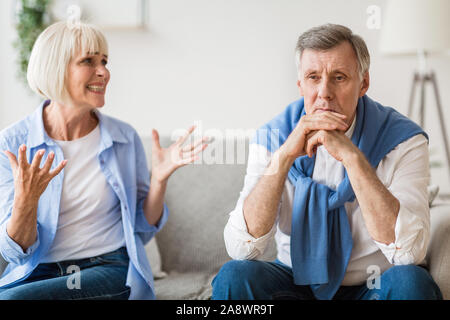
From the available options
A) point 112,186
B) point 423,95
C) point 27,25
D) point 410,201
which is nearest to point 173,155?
point 112,186

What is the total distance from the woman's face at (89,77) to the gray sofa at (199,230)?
0.34 metres

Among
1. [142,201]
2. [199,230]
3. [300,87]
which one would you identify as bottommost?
[199,230]

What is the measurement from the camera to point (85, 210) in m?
1.34

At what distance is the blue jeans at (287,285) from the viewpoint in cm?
102

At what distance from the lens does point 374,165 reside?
1182 mm

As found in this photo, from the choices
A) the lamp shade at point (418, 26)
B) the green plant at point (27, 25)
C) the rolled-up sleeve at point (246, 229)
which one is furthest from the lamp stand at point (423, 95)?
the green plant at point (27, 25)

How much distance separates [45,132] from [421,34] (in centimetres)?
161

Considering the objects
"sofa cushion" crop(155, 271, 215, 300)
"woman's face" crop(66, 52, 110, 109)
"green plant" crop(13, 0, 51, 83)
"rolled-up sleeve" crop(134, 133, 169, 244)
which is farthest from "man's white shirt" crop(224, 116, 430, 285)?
"green plant" crop(13, 0, 51, 83)

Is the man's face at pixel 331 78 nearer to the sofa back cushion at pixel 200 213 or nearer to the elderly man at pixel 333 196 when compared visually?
the elderly man at pixel 333 196

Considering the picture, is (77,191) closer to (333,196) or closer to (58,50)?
(58,50)

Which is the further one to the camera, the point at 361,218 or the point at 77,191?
the point at 77,191

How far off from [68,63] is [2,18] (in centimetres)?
124

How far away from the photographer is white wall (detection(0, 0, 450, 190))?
4.19 ft

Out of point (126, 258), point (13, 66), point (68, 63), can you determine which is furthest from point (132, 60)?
point (13, 66)
